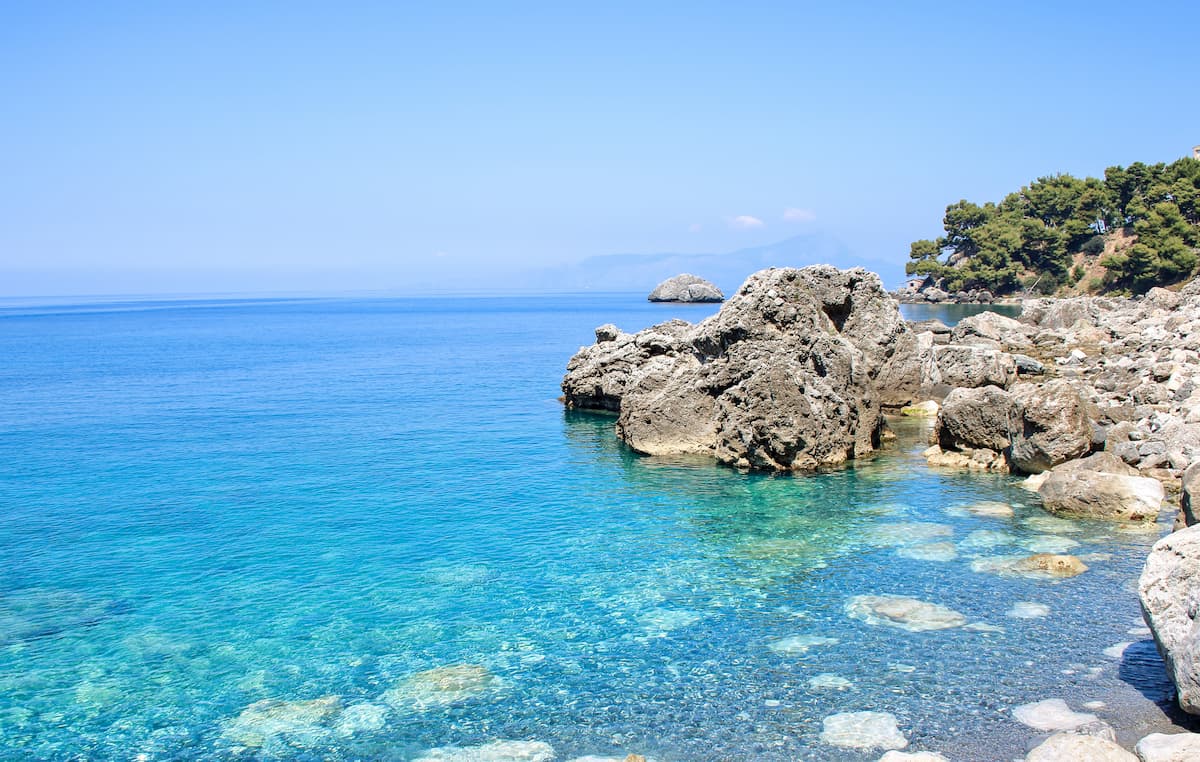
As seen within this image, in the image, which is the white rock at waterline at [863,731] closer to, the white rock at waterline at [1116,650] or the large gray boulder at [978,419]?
the white rock at waterline at [1116,650]

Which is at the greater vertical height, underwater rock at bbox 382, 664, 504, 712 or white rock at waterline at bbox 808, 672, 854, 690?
white rock at waterline at bbox 808, 672, 854, 690

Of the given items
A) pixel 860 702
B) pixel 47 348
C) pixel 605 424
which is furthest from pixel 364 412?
pixel 47 348

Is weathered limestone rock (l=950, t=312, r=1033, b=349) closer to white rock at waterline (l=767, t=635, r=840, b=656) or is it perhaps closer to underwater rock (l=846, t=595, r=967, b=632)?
underwater rock (l=846, t=595, r=967, b=632)

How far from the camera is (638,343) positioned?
41.3 m

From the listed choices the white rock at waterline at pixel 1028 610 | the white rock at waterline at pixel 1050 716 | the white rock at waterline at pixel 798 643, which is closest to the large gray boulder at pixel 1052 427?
the white rock at waterline at pixel 1028 610

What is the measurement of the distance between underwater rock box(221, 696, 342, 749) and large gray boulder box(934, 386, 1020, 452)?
22647 mm

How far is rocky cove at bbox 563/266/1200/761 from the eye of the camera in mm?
12750

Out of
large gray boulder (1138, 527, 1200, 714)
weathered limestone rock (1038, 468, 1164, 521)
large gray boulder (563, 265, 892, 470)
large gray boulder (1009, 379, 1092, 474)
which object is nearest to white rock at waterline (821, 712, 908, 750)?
large gray boulder (1138, 527, 1200, 714)

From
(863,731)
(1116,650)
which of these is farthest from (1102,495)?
(863,731)

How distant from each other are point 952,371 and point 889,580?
2469 cm

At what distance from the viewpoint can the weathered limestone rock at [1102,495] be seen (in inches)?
892

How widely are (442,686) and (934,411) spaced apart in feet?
100

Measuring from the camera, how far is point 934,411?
39781 mm

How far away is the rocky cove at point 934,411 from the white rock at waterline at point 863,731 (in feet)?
0.43
